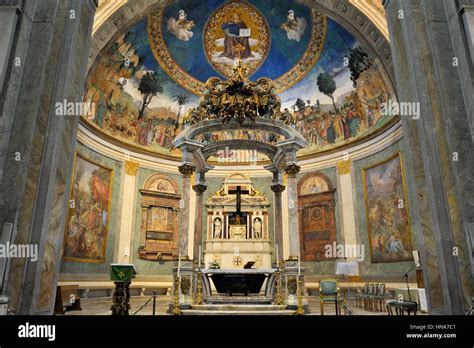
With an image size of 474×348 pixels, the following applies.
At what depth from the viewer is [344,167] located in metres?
18.0

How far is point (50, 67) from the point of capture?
5.58 meters

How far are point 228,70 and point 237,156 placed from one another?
187 inches

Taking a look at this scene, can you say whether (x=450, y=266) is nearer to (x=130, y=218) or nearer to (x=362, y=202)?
(x=362, y=202)

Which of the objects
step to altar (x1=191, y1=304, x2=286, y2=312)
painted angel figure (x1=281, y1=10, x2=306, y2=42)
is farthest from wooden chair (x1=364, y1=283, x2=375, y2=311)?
painted angel figure (x1=281, y1=10, x2=306, y2=42)

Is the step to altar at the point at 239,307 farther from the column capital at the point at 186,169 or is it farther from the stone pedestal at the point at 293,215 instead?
the column capital at the point at 186,169

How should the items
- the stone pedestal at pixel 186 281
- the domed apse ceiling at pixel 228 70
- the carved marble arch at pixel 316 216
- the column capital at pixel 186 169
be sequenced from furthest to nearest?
1. the carved marble arch at pixel 316 216
2. the domed apse ceiling at pixel 228 70
3. the column capital at pixel 186 169
4. the stone pedestal at pixel 186 281

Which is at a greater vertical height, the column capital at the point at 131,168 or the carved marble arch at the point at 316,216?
the column capital at the point at 131,168

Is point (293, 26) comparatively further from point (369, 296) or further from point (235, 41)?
point (369, 296)

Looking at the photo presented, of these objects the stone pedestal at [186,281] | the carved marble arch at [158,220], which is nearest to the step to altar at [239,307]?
the stone pedestal at [186,281]

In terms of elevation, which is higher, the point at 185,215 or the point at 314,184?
the point at 314,184

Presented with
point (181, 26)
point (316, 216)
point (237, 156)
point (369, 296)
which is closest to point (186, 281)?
point (369, 296)

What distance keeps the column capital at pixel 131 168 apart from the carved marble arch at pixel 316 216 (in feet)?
27.9

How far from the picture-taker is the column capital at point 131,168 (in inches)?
711
